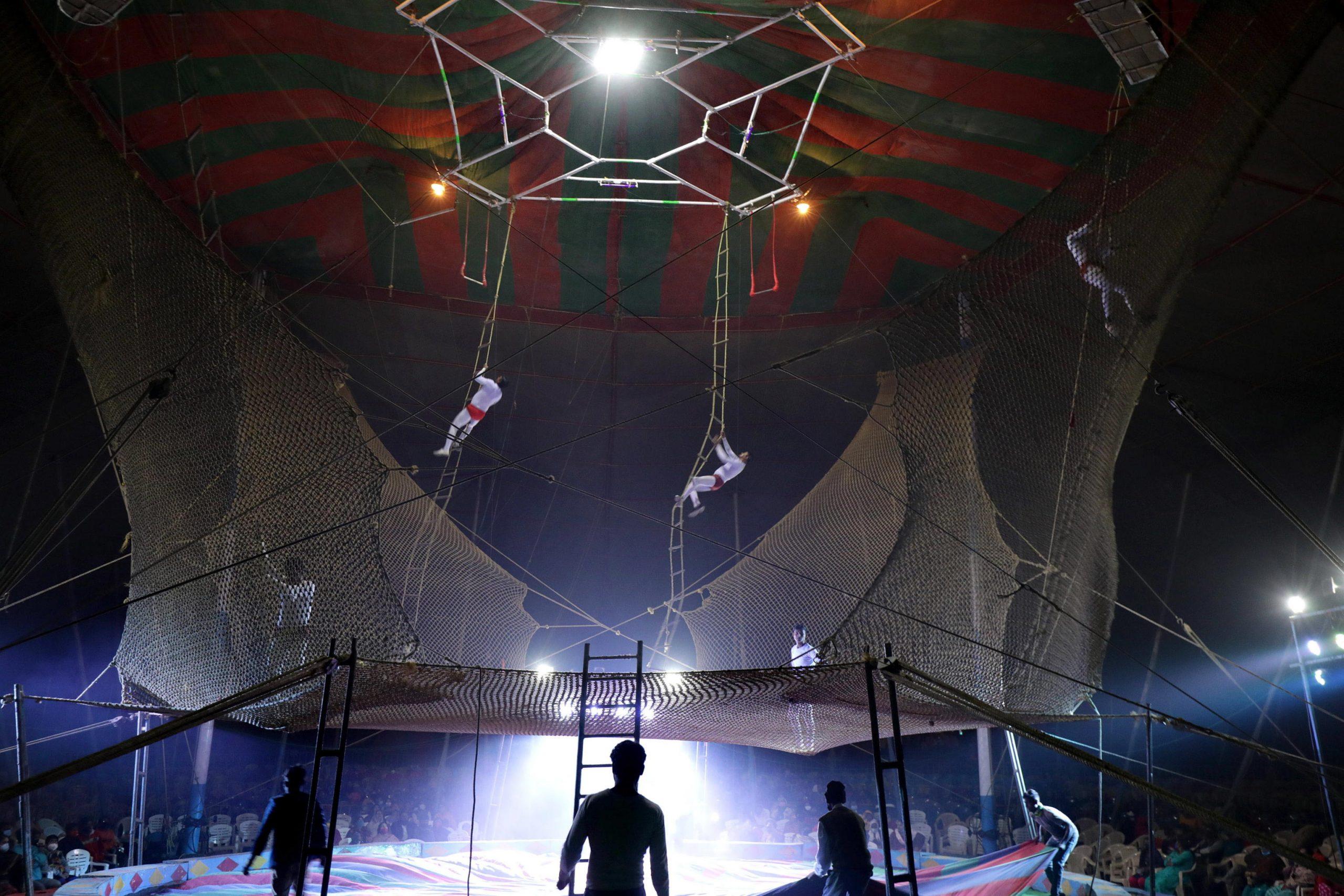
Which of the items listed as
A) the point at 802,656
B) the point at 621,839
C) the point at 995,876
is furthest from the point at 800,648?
the point at 621,839

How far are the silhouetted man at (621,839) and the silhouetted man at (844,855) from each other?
134cm

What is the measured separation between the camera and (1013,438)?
4.25 meters

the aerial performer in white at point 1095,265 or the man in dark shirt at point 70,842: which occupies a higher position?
the aerial performer in white at point 1095,265

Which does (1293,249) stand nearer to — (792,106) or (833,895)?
(792,106)

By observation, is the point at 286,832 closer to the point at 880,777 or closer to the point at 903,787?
the point at 880,777

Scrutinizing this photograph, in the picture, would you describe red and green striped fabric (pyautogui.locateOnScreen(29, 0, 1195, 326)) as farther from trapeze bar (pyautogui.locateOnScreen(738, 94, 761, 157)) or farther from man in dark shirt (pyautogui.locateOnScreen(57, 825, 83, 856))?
man in dark shirt (pyautogui.locateOnScreen(57, 825, 83, 856))

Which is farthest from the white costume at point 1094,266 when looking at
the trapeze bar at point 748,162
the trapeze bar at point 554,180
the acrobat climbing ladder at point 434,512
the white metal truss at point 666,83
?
the acrobat climbing ladder at point 434,512

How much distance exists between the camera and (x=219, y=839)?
859 centimetres

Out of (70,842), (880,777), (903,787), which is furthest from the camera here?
(70,842)

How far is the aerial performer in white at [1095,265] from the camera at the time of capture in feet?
12.2

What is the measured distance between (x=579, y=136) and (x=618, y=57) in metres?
1.35

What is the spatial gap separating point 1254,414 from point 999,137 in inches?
154

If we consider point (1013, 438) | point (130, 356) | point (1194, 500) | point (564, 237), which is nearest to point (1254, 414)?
point (1194, 500)

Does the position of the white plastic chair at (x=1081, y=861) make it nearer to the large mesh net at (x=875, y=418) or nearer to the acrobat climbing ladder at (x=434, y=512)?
the large mesh net at (x=875, y=418)
